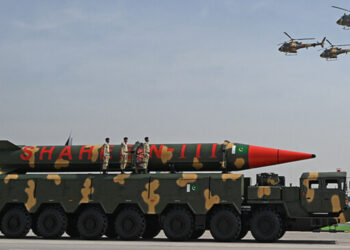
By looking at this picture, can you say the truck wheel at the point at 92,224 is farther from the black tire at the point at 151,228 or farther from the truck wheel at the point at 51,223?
the black tire at the point at 151,228

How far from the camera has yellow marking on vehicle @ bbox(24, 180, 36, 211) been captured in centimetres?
2036

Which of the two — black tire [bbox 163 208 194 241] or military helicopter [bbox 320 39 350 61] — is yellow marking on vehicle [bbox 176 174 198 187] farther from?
military helicopter [bbox 320 39 350 61]

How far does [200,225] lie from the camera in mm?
18922

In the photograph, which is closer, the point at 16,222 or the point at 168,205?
the point at 168,205

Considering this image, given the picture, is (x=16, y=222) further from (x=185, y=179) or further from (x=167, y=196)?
(x=185, y=179)

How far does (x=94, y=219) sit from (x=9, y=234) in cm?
338

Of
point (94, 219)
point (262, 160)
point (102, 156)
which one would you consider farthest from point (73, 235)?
point (262, 160)

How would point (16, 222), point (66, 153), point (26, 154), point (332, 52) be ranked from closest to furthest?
point (16, 222), point (66, 153), point (26, 154), point (332, 52)

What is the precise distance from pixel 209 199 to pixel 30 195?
682 cm

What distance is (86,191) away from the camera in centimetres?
1998

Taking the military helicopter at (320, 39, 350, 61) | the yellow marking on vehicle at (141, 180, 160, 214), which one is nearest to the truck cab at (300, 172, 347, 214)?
the yellow marking on vehicle at (141, 180, 160, 214)

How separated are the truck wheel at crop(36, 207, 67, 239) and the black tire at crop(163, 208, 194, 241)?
12.8 feet

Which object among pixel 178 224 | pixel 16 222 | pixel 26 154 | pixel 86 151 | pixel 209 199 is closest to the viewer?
pixel 209 199

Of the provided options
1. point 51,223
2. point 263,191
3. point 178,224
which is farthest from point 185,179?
point 51,223
